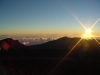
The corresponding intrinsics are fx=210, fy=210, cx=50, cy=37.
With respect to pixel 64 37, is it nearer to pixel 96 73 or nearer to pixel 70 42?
pixel 70 42

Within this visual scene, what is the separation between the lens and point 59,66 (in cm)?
4334

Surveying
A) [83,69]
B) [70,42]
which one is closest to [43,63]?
[83,69]

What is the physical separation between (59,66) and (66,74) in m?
4.60

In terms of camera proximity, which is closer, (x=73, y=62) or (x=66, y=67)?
(x=66, y=67)

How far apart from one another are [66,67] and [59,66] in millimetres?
1486

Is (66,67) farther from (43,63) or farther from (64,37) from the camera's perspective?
(64,37)

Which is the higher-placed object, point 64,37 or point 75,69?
point 64,37

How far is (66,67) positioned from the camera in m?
42.9

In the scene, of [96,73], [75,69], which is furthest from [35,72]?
[96,73]

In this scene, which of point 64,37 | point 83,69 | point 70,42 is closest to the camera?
point 83,69

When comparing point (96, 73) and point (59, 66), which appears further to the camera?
point (59, 66)

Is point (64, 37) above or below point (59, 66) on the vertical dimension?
above

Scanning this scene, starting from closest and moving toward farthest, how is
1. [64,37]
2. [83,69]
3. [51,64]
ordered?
1. [83,69]
2. [51,64]
3. [64,37]

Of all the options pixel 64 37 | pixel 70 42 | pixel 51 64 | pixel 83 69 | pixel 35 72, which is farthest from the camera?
pixel 64 37
